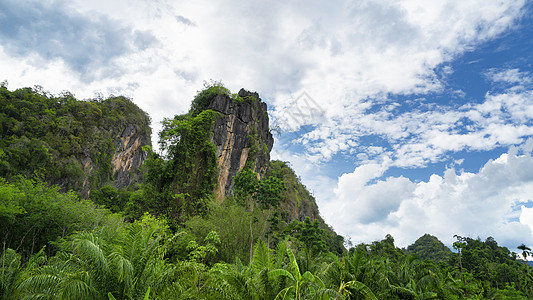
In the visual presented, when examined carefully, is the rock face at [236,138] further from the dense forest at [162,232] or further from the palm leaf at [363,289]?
the palm leaf at [363,289]

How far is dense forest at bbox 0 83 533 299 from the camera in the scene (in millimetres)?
7254

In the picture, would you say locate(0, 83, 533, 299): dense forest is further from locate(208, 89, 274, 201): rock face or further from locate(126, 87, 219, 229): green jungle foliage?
locate(208, 89, 274, 201): rock face

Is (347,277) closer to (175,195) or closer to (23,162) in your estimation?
(175,195)

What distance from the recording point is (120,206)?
129 feet

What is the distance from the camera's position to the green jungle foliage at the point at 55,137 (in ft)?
93.3

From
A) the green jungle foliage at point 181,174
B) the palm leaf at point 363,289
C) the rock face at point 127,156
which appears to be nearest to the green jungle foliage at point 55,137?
the rock face at point 127,156

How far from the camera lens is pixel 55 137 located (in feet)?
107

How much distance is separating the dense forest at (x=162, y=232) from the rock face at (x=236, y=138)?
47.6 inches

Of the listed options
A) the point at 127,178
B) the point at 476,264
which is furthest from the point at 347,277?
the point at 127,178

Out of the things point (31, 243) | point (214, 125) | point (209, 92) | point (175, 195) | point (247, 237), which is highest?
point (209, 92)

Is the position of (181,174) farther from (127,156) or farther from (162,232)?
(127,156)

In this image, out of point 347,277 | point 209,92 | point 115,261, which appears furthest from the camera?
point 209,92

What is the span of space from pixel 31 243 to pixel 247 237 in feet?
46.5

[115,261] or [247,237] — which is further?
[247,237]
